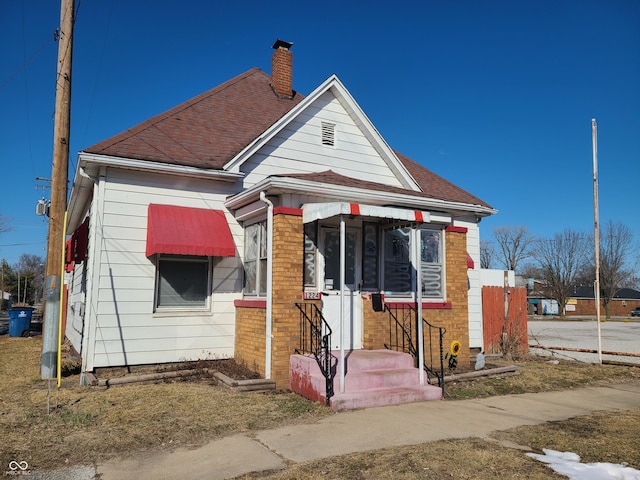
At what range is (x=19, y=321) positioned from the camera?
65.2ft

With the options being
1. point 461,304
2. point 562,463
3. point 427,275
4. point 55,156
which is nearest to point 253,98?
point 55,156

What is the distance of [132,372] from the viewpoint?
932cm

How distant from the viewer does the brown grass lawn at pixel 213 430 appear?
493cm

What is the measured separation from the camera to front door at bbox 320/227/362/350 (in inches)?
366

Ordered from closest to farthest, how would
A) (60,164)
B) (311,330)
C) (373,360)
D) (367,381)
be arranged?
(367,381) → (373,360) → (311,330) → (60,164)

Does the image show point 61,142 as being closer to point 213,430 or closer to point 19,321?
point 213,430

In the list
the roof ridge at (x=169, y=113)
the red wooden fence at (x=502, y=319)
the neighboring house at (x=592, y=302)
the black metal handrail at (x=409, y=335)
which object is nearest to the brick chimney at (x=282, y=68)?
the roof ridge at (x=169, y=113)

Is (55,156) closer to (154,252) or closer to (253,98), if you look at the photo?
(154,252)

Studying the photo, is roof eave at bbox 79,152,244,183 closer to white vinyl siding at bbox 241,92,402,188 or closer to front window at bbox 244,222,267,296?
white vinyl siding at bbox 241,92,402,188

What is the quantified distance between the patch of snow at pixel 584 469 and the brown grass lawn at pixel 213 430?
0.17 m

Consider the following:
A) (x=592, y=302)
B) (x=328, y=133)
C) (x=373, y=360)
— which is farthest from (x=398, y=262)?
(x=592, y=302)

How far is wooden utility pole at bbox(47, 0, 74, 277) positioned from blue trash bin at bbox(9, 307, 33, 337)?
41.3ft

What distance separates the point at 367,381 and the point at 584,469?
11.8 ft

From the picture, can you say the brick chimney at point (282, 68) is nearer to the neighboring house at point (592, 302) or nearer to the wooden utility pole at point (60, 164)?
the wooden utility pole at point (60, 164)
